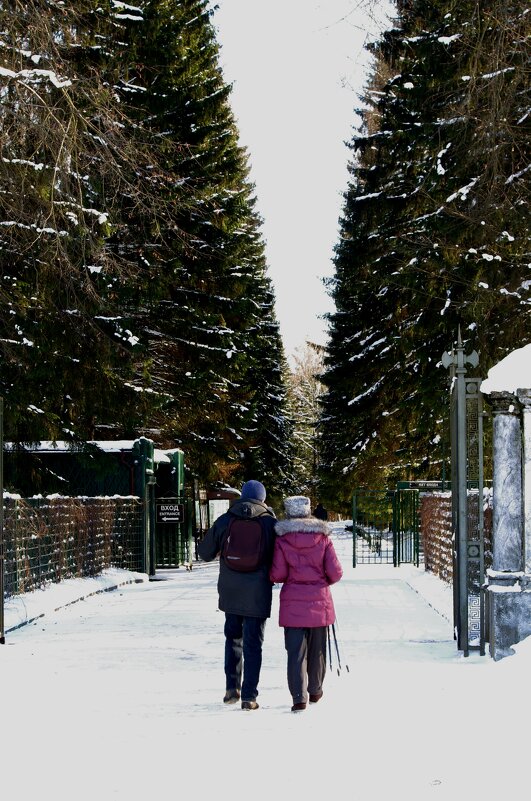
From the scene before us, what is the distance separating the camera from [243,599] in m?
9.48

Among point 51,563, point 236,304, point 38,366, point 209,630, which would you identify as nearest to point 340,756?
point 209,630

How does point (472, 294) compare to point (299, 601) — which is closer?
point (299, 601)

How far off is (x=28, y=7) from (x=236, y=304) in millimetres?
20931

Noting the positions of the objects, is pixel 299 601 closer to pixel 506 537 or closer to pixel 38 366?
pixel 506 537

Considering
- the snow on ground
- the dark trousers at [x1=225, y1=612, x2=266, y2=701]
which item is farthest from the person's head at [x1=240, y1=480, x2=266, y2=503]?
the snow on ground

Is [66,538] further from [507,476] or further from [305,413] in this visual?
[305,413]

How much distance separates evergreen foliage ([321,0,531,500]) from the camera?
15328 millimetres

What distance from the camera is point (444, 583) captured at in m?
20.8

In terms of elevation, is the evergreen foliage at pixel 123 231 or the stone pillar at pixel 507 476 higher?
the evergreen foliage at pixel 123 231

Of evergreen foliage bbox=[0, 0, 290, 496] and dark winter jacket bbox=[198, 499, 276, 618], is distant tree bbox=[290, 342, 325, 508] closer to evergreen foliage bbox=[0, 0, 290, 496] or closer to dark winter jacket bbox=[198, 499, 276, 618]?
evergreen foliage bbox=[0, 0, 290, 496]

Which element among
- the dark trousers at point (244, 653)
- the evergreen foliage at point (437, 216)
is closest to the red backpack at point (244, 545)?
the dark trousers at point (244, 653)

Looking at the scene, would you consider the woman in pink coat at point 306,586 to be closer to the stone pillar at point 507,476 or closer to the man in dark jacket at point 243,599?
the man in dark jacket at point 243,599

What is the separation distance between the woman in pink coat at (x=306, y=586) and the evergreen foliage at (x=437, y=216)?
4.94 metres

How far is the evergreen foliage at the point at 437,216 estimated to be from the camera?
15.3 meters
